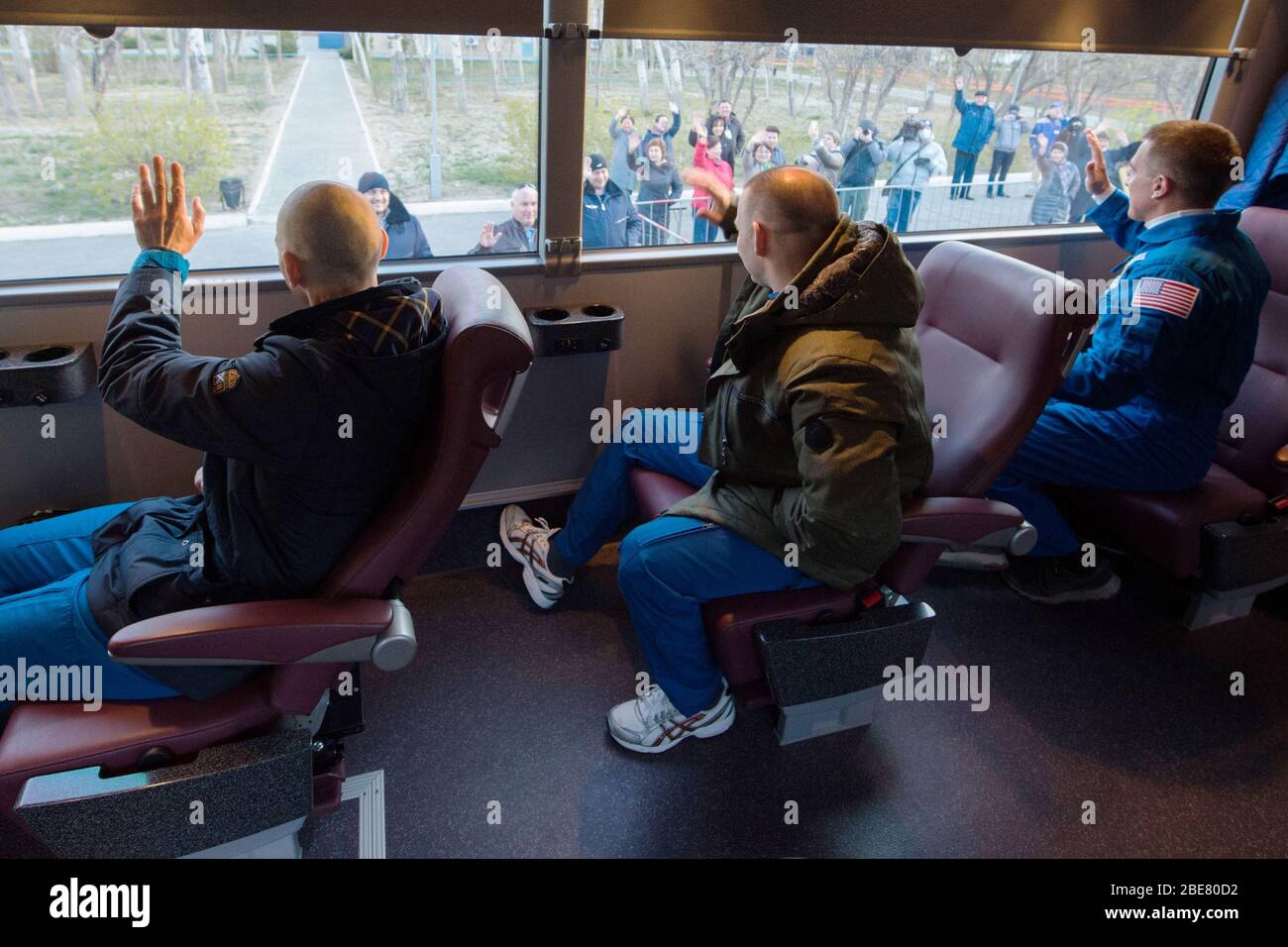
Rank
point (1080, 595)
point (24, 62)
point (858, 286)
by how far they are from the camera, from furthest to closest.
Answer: point (1080, 595)
point (24, 62)
point (858, 286)

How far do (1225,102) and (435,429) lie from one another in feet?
10.0

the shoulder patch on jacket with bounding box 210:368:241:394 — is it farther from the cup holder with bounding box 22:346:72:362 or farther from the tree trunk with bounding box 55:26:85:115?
the tree trunk with bounding box 55:26:85:115

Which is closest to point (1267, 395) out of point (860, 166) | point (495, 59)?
point (860, 166)

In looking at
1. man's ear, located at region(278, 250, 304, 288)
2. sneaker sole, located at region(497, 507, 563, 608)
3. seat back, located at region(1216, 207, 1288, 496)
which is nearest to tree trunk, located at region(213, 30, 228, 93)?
man's ear, located at region(278, 250, 304, 288)

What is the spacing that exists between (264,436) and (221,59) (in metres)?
1.20

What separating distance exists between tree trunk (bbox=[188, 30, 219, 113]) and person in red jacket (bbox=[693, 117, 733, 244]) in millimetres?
1244

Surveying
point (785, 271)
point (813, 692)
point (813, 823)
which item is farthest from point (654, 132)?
point (813, 823)

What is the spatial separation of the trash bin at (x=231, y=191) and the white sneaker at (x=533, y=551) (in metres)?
1.11

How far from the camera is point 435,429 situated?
1.46m

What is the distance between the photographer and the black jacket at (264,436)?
1342mm

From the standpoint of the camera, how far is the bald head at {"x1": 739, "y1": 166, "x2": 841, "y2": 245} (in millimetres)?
1679

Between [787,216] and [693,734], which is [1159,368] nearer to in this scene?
[787,216]

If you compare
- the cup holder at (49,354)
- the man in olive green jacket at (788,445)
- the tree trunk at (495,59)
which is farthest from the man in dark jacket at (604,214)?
the cup holder at (49,354)

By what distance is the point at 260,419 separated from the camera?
133 cm
